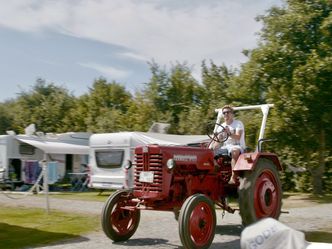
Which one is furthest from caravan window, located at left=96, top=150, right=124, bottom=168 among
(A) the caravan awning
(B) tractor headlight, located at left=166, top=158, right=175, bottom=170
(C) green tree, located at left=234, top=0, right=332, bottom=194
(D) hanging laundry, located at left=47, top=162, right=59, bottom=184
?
(B) tractor headlight, located at left=166, top=158, right=175, bottom=170

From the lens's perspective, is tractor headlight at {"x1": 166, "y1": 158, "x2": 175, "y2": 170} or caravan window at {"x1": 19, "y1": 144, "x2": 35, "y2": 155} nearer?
tractor headlight at {"x1": 166, "y1": 158, "x2": 175, "y2": 170}

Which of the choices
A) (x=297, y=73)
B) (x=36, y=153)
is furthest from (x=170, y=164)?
(x=36, y=153)

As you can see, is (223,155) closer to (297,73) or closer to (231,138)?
(231,138)

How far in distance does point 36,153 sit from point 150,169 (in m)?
16.8

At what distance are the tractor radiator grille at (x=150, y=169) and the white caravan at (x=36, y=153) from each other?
14.0 meters

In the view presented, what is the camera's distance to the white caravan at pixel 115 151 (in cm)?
1819

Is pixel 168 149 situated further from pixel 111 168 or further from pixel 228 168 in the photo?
pixel 111 168

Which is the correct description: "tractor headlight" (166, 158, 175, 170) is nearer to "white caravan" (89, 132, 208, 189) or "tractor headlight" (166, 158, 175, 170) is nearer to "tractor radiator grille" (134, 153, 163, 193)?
"tractor radiator grille" (134, 153, 163, 193)

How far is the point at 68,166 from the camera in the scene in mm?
24406

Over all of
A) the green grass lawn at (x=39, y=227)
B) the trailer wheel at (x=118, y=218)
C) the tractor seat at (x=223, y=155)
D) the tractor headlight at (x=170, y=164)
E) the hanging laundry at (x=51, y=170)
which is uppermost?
the tractor seat at (x=223, y=155)

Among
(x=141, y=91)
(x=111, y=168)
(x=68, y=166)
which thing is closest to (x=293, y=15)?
(x=111, y=168)

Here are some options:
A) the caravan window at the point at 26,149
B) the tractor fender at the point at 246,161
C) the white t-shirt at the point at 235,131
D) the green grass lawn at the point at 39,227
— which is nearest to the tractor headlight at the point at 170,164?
the tractor fender at the point at 246,161

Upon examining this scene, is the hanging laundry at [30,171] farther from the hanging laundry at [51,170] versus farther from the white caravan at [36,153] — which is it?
the hanging laundry at [51,170]

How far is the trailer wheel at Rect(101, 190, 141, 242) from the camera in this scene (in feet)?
26.3
